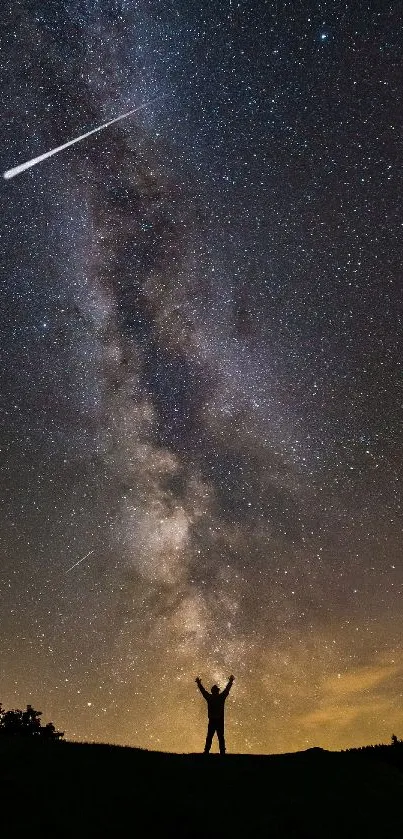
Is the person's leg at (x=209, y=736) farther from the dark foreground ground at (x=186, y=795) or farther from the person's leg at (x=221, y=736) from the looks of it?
the dark foreground ground at (x=186, y=795)

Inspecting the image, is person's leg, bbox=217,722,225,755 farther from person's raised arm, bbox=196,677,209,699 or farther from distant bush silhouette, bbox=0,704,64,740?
distant bush silhouette, bbox=0,704,64,740

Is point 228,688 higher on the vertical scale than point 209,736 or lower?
higher

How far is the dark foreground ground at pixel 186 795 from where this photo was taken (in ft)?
24.6

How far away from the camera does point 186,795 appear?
8.57m

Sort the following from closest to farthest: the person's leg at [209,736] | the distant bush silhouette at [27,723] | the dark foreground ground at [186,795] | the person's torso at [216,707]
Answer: the dark foreground ground at [186,795] < the person's leg at [209,736] < the person's torso at [216,707] < the distant bush silhouette at [27,723]

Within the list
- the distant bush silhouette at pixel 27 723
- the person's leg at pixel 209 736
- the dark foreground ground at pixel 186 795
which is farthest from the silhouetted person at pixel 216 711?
the distant bush silhouette at pixel 27 723

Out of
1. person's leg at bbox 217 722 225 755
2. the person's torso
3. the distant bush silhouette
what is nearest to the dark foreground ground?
person's leg at bbox 217 722 225 755

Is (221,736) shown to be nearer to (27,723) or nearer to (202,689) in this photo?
(202,689)

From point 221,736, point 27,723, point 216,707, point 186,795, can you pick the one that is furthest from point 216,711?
point 27,723

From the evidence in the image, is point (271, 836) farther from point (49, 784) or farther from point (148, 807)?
point (49, 784)

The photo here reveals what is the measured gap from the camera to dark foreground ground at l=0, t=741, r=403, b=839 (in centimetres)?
749

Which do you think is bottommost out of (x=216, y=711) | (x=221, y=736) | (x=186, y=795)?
(x=186, y=795)

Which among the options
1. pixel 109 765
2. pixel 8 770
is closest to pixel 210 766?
pixel 109 765

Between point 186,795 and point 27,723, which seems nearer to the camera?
point 186,795
